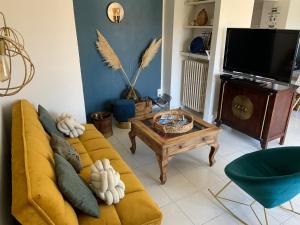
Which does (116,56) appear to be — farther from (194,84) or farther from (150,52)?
(194,84)

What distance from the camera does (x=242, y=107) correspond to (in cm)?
299

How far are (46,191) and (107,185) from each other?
1.47 ft

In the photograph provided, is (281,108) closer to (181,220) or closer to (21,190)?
(181,220)

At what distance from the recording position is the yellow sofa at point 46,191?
94 centimetres

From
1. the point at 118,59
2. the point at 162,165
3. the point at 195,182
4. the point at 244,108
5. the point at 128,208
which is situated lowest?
the point at 195,182

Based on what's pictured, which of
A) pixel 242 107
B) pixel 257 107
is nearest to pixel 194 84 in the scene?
pixel 242 107

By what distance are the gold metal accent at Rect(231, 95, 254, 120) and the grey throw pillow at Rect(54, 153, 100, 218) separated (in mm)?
2317

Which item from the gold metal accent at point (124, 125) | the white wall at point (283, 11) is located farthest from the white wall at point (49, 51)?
the white wall at point (283, 11)

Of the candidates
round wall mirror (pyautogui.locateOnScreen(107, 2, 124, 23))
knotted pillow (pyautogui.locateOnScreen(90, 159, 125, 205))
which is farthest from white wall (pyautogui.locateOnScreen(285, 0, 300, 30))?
knotted pillow (pyautogui.locateOnScreen(90, 159, 125, 205))

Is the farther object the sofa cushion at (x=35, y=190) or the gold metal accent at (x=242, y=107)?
the gold metal accent at (x=242, y=107)

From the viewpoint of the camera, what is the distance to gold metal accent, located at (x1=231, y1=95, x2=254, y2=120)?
2898mm

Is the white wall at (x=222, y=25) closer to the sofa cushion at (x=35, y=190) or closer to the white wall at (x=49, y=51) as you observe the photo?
the white wall at (x=49, y=51)

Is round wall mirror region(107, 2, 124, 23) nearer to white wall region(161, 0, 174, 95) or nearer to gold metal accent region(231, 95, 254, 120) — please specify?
white wall region(161, 0, 174, 95)

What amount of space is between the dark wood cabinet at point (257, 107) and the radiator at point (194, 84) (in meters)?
0.46
